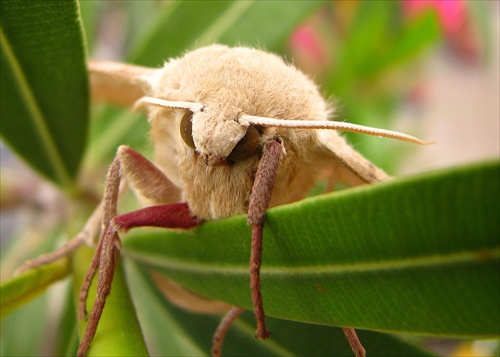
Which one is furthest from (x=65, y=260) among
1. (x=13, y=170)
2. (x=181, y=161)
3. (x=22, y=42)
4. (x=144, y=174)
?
(x=13, y=170)

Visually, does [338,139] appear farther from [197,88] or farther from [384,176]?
[197,88]

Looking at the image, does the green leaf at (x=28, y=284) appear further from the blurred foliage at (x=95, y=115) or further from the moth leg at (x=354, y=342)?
the moth leg at (x=354, y=342)

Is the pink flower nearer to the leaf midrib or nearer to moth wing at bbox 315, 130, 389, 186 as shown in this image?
moth wing at bbox 315, 130, 389, 186

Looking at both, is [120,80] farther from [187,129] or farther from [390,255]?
[390,255]

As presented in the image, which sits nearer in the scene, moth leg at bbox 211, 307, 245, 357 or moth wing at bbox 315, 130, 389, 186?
moth wing at bbox 315, 130, 389, 186

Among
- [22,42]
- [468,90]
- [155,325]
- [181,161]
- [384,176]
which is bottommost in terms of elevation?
[155,325]

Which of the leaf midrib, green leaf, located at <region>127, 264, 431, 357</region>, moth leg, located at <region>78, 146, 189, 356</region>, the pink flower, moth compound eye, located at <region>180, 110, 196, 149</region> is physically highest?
the pink flower

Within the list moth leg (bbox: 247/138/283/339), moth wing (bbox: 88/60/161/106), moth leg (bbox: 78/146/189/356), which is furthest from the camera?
moth wing (bbox: 88/60/161/106)

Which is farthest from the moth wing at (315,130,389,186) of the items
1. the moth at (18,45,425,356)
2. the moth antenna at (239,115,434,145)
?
the moth antenna at (239,115,434,145)
